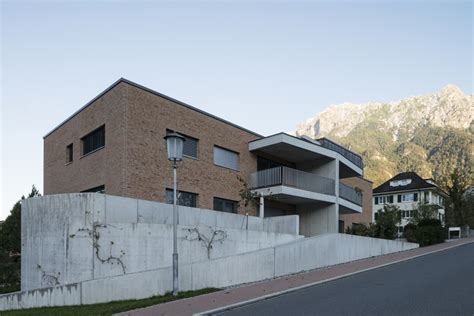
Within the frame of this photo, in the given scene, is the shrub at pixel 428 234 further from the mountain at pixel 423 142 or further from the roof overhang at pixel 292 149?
the mountain at pixel 423 142

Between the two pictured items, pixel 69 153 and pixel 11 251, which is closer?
pixel 69 153

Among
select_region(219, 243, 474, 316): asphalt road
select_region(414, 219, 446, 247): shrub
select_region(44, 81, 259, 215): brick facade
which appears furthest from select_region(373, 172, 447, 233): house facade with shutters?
select_region(219, 243, 474, 316): asphalt road

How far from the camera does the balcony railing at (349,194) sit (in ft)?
96.9

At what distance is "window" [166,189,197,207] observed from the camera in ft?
69.0

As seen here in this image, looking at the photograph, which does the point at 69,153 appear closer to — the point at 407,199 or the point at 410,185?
the point at 407,199

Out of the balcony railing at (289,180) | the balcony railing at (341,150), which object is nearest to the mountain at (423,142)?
the balcony railing at (341,150)

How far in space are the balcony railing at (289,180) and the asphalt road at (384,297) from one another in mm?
9796

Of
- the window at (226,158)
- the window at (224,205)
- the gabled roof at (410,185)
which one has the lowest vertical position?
the window at (224,205)

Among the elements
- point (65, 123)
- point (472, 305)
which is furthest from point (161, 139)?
point (472, 305)

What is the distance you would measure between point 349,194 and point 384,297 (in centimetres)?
2012

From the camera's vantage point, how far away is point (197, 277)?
13.5m

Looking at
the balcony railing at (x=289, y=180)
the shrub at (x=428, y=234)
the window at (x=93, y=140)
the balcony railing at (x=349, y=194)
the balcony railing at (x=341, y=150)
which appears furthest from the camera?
the shrub at (x=428, y=234)

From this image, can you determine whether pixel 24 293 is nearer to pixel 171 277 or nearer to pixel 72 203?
pixel 72 203

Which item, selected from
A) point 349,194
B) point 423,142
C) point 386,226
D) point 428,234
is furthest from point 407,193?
point 423,142
